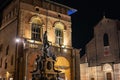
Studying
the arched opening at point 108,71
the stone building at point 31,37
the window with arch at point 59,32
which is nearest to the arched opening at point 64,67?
the stone building at point 31,37

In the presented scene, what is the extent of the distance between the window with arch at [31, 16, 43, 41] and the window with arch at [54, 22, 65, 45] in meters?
2.60

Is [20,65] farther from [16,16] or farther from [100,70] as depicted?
[100,70]

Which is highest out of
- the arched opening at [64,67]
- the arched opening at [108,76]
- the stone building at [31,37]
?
the stone building at [31,37]

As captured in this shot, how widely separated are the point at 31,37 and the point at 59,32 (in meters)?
5.05

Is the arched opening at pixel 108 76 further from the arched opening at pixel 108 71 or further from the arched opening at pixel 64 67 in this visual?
the arched opening at pixel 64 67

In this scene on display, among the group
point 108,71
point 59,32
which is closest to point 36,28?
point 59,32

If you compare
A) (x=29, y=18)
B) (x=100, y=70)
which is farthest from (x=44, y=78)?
(x=100, y=70)

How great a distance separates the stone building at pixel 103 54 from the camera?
38844mm

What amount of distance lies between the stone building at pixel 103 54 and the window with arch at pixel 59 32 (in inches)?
451

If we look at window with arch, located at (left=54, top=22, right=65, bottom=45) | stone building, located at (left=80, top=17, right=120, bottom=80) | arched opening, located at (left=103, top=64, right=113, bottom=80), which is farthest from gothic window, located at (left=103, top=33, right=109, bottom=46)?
window with arch, located at (left=54, top=22, right=65, bottom=45)

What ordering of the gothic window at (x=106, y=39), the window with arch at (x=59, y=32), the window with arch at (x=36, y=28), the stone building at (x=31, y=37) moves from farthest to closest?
the gothic window at (x=106, y=39), the window with arch at (x=59, y=32), the window with arch at (x=36, y=28), the stone building at (x=31, y=37)

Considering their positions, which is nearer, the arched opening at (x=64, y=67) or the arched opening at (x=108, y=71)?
the arched opening at (x=64, y=67)

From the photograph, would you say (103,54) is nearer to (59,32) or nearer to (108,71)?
(108,71)

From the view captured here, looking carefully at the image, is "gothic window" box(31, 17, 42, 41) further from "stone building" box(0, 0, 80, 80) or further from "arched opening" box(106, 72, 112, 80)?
"arched opening" box(106, 72, 112, 80)
